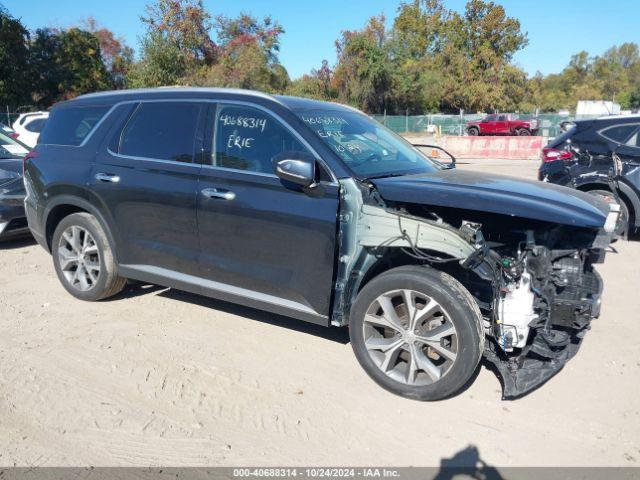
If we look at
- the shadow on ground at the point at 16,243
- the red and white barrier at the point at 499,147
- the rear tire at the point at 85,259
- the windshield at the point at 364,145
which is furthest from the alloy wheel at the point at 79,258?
the red and white barrier at the point at 499,147

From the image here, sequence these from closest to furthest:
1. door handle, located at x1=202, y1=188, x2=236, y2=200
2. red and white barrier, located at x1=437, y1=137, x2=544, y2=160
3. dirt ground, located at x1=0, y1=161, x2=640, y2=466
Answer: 1. dirt ground, located at x1=0, y1=161, x2=640, y2=466
2. door handle, located at x1=202, y1=188, x2=236, y2=200
3. red and white barrier, located at x1=437, y1=137, x2=544, y2=160

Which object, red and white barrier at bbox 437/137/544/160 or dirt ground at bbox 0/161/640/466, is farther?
red and white barrier at bbox 437/137/544/160

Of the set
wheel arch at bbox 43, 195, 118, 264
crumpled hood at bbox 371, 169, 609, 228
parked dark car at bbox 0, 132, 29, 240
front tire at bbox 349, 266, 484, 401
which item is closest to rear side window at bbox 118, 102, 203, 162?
wheel arch at bbox 43, 195, 118, 264

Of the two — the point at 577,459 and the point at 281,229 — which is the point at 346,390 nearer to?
the point at 281,229

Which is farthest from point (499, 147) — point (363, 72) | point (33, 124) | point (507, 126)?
point (363, 72)

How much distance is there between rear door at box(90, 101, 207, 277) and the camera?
176 inches

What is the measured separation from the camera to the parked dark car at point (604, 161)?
750 cm

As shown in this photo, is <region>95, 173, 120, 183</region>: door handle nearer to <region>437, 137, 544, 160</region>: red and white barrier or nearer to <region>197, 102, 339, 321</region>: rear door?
<region>197, 102, 339, 321</region>: rear door

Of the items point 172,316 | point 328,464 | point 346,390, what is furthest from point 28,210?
point 328,464

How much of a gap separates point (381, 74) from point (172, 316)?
4796 cm

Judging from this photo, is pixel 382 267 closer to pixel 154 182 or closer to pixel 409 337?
pixel 409 337

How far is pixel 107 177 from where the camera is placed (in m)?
4.88

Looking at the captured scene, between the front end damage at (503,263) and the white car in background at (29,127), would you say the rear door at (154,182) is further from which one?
the white car in background at (29,127)

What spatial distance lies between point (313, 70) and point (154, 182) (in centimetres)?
5115
